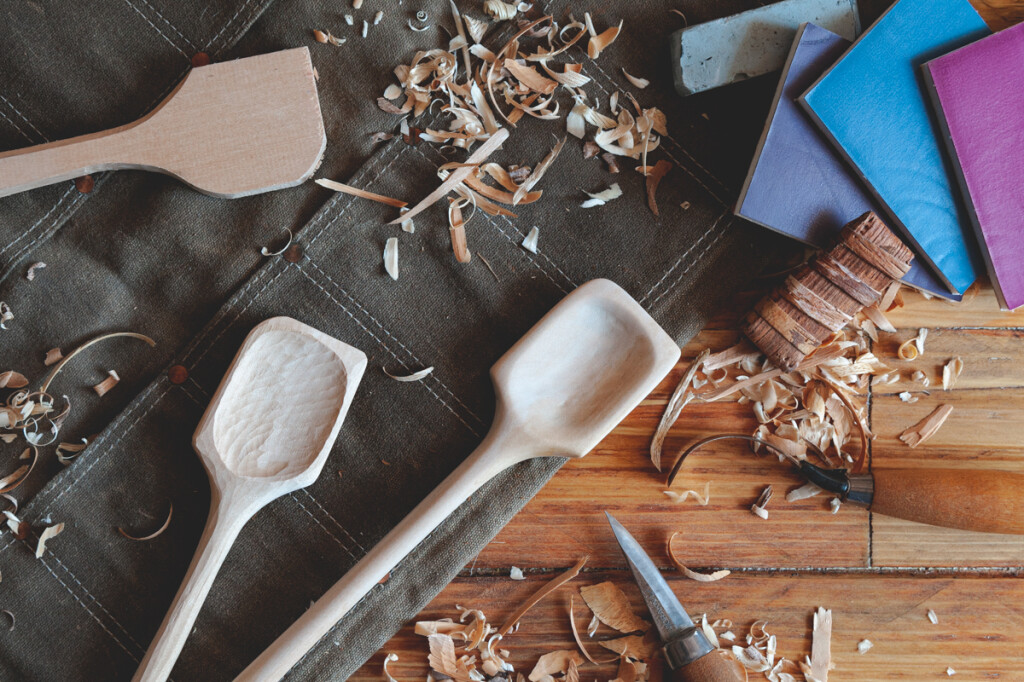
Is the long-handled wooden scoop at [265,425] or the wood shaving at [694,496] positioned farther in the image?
the wood shaving at [694,496]

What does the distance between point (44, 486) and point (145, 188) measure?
321 millimetres

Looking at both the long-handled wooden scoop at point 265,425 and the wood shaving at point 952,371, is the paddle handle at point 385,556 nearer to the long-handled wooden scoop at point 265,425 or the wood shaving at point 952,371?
the long-handled wooden scoop at point 265,425

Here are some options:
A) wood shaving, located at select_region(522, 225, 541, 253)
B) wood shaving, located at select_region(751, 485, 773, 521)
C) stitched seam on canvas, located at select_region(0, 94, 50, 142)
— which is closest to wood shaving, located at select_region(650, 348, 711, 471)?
wood shaving, located at select_region(751, 485, 773, 521)

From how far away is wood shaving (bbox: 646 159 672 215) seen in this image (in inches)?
30.8

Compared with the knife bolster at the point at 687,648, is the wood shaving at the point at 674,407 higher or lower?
higher

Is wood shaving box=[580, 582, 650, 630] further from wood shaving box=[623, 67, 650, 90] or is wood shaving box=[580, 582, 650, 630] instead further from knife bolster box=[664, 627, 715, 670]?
wood shaving box=[623, 67, 650, 90]

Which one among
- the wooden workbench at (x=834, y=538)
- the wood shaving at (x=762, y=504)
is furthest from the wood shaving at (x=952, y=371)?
the wood shaving at (x=762, y=504)

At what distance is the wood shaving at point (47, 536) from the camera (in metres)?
0.75

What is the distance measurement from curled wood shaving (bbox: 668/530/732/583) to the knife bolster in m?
0.06

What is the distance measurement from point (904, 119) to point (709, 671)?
0.60m

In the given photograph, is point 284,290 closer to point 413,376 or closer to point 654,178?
point 413,376

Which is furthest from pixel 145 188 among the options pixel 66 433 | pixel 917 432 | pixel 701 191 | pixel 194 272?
pixel 917 432

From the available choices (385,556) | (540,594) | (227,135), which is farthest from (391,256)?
(540,594)

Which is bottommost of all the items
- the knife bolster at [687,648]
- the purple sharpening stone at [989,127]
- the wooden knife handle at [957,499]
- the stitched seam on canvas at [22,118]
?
the wooden knife handle at [957,499]
